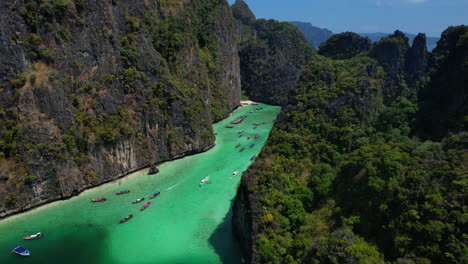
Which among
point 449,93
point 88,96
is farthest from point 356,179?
point 88,96

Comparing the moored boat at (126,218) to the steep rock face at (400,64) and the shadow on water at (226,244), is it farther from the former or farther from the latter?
the steep rock face at (400,64)

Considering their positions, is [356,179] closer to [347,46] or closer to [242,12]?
[347,46]

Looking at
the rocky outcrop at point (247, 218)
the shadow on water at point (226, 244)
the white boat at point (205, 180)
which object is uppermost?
the rocky outcrop at point (247, 218)

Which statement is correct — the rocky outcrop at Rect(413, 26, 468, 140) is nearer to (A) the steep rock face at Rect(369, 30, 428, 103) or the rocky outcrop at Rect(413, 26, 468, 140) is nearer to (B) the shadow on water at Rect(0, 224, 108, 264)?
(A) the steep rock face at Rect(369, 30, 428, 103)

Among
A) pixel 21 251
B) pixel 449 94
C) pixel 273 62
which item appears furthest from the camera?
pixel 273 62

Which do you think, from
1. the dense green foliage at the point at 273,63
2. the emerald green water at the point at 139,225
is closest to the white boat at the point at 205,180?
the emerald green water at the point at 139,225

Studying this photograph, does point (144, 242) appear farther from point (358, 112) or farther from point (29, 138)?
point (358, 112)

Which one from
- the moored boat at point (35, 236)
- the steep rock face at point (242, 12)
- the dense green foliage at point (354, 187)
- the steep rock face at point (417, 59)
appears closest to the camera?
the dense green foliage at point (354, 187)

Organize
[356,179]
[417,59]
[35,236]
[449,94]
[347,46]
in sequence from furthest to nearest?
[347,46]
[417,59]
[449,94]
[35,236]
[356,179]
